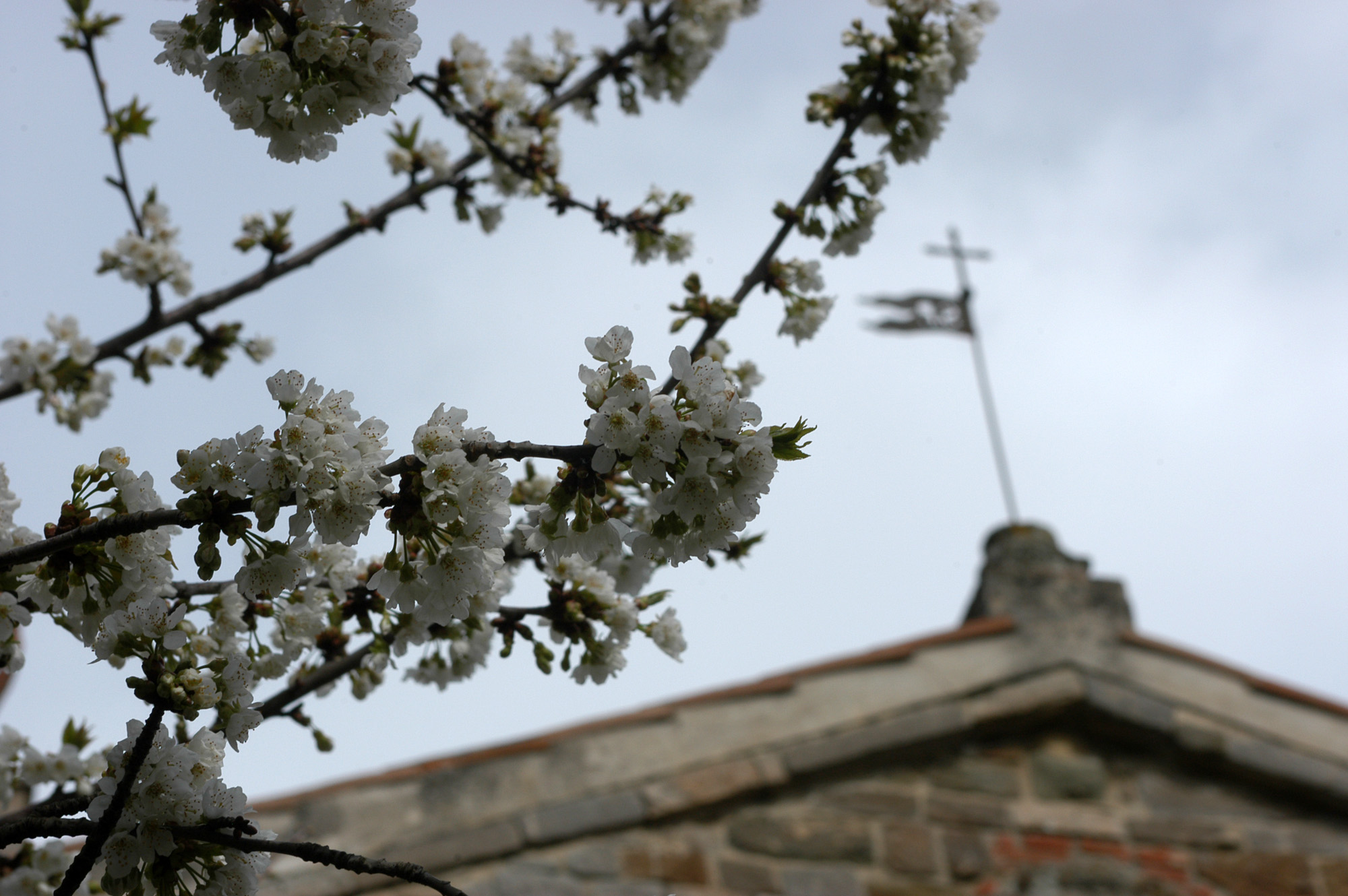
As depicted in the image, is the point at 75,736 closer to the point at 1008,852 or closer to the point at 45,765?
the point at 45,765

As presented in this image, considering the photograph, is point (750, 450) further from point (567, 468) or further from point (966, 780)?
point (966, 780)

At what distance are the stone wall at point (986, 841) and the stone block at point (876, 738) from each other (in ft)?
0.42

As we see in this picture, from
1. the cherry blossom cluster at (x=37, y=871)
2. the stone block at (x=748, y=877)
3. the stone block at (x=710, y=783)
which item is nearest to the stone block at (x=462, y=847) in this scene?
the stone block at (x=710, y=783)

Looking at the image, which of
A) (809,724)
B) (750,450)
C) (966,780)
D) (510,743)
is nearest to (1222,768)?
(966,780)

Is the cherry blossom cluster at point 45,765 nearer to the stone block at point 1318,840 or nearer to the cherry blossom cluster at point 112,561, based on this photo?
the cherry blossom cluster at point 112,561

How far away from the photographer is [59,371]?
4160 mm

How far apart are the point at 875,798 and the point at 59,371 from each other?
12.8 feet

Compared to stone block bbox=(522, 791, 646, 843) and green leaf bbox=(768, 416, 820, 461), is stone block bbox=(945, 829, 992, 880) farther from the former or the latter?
green leaf bbox=(768, 416, 820, 461)

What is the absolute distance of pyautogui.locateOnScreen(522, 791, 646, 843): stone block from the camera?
490cm

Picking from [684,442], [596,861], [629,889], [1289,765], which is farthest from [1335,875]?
[684,442]

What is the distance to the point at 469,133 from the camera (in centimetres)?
429

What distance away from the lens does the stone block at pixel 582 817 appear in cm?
490

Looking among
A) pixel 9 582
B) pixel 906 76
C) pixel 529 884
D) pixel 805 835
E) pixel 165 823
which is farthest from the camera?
pixel 805 835

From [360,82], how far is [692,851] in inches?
155
